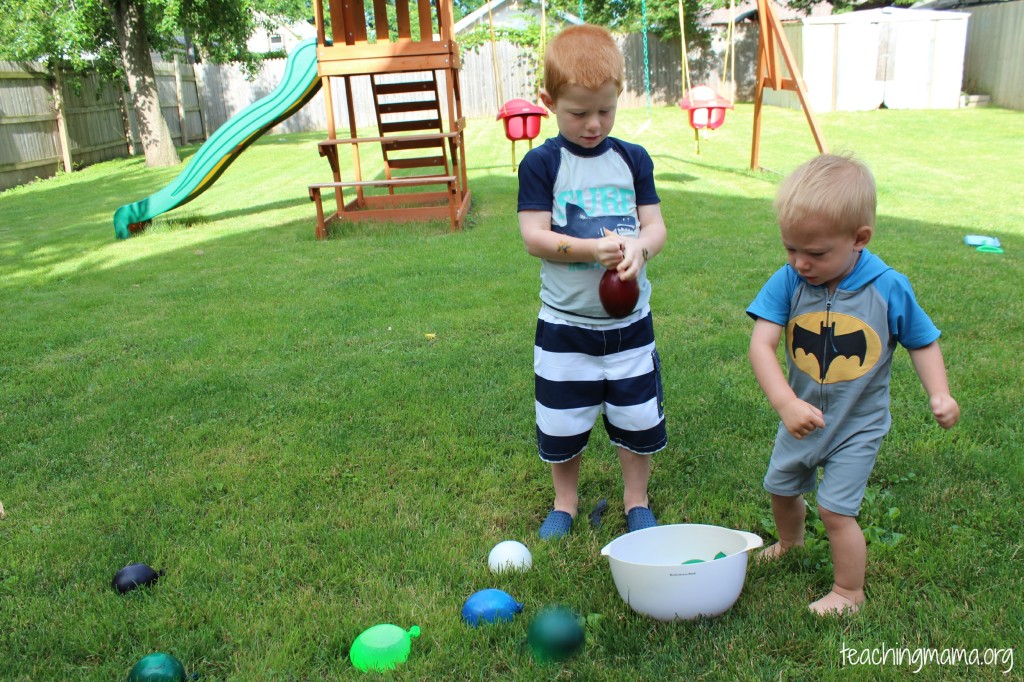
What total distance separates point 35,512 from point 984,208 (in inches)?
324

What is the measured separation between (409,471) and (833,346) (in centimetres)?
173

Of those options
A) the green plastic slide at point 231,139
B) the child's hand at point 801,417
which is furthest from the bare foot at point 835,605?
the green plastic slide at point 231,139

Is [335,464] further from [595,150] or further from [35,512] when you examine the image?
[595,150]

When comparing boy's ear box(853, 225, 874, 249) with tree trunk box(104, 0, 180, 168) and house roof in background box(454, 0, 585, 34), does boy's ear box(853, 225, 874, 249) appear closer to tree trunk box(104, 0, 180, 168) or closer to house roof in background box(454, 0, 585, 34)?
tree trunk box(104, 0, 180, 168)

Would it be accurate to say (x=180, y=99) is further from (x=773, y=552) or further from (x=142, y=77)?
(x=773, y=552)

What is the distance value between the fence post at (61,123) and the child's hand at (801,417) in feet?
57.7

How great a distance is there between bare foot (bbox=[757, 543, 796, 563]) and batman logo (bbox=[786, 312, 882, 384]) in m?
0.65

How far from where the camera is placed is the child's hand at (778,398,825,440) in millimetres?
2000

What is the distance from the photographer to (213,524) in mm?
2844

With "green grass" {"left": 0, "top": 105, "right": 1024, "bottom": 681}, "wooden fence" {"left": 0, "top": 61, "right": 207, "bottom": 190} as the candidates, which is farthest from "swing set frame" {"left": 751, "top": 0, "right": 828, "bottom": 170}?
"wooden fence" {"left": 0, "top": 61, "right": 207, "bottom": 190}

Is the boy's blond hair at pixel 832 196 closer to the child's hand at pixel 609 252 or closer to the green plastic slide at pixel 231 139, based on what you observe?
the child's hand at pixel 609 252

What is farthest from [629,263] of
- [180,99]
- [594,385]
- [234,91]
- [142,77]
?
[234,91]

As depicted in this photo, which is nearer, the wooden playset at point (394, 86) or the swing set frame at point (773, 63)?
the wooden playset at point (394, 86)

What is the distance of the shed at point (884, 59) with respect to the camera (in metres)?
19.3
